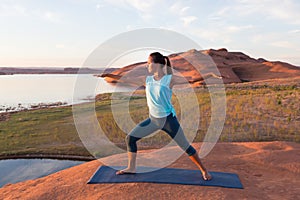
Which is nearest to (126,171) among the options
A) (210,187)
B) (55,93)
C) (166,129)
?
(166,129)

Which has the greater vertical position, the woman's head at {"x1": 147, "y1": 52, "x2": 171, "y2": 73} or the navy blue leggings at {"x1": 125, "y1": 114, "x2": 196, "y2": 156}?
the woman's head at {"x1": 147, "y1": 52, "x2": 171, "y2": 73}

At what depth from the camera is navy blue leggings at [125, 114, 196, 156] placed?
404cm

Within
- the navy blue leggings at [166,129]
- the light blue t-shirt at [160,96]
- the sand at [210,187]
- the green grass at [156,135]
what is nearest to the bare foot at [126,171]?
the sand at [210,187]

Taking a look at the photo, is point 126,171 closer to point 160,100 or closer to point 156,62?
point 160,100

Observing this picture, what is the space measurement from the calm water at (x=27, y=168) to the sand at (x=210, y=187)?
2.25m

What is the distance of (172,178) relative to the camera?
14.6 ft

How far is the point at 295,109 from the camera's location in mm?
13578

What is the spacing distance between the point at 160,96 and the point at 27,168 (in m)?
5.72

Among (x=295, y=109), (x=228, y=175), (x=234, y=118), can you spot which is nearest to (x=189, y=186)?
(x=228, y=175)

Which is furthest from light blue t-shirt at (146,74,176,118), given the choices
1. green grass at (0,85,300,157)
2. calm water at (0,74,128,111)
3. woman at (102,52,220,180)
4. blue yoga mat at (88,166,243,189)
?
green grass at (0,85,300,157)

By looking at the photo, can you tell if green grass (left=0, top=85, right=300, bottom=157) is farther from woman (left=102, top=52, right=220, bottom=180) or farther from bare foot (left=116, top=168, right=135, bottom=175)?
woman (left=102, top=52, right=220, bottom=180)

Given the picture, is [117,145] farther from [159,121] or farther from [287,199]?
[287,199]

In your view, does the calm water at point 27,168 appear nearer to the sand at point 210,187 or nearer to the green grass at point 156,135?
the green grass at point 156,135

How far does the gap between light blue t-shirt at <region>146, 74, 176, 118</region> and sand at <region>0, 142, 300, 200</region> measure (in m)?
1.10
